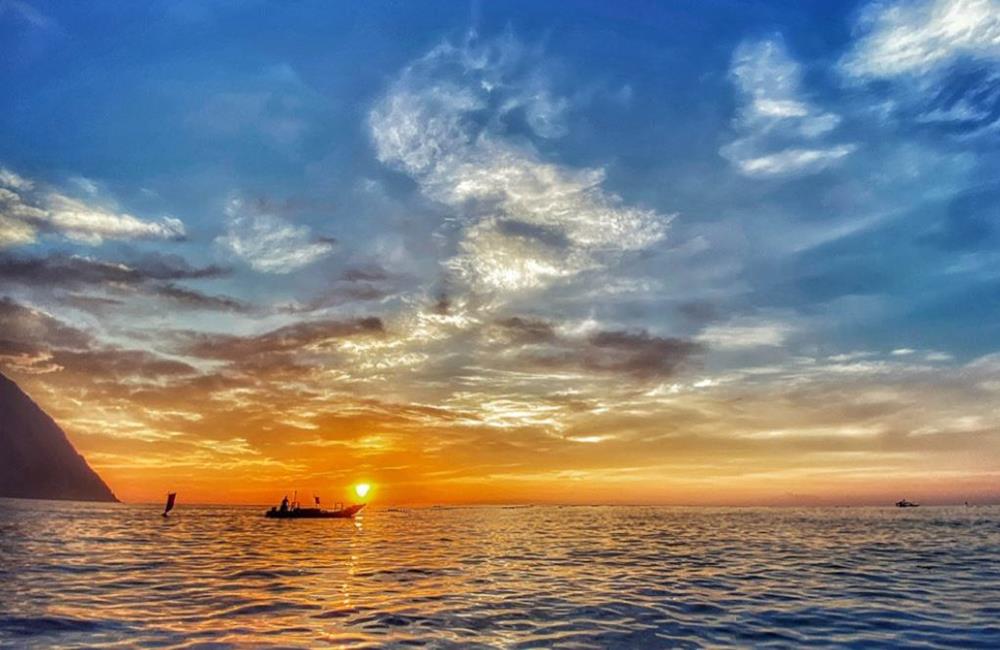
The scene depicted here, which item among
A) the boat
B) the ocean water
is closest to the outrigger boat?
the boat

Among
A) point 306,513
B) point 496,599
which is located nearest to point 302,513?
point 306,513

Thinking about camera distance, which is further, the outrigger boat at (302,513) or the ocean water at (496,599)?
the outrigger boat at (302,513)

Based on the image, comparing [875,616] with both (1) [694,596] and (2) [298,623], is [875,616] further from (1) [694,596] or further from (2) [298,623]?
(2) [298,623]

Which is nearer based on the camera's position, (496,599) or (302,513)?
(496,599)

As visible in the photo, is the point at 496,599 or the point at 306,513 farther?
the point at 306,513

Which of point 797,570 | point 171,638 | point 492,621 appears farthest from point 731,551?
point 171,638

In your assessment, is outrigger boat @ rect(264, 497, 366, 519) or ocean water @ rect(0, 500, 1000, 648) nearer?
ocean water @ rect(0, 500, 1000, 648)

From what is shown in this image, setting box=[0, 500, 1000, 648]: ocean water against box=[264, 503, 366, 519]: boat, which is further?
box=[264, 503, 366, 519]: boat

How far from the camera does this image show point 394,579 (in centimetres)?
2988

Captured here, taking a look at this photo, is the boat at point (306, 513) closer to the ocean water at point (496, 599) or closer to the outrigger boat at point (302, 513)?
the outrigger boat at point (302, 513)

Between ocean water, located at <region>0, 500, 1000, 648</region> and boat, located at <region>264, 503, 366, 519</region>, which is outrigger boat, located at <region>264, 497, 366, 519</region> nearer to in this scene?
boat, located at <region>264, 503, 366, 519</region>

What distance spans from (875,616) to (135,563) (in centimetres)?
3802

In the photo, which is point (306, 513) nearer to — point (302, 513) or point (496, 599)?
point (302, 513)

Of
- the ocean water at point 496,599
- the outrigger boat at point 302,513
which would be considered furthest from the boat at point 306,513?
the ocean water at point 496,599
